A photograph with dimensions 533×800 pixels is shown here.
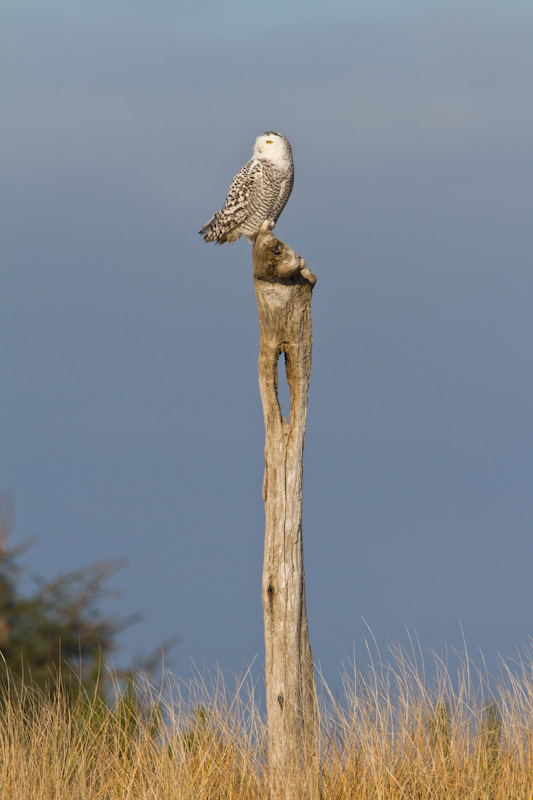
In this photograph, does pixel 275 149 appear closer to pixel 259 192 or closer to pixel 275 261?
pixel 259 192

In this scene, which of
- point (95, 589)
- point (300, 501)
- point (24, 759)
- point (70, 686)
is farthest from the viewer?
point (95, 589)

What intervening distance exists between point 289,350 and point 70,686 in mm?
4407

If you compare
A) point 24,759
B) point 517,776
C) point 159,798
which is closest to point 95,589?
point 24,759

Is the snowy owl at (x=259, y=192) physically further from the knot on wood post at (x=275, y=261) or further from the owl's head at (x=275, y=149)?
the knot on wood post at (x=275, y=261)

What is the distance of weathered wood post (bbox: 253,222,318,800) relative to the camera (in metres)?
5.24

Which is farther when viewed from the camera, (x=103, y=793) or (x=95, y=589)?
(x=95, y=589)

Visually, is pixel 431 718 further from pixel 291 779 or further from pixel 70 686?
pixel 70 686

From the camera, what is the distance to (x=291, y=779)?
201 inches

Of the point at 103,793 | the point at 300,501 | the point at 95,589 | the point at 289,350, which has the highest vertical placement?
the point at 289,350

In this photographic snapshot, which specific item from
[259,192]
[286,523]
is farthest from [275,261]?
[259,192]

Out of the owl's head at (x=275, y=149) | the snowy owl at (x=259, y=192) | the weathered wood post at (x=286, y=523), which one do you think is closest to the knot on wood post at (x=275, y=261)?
the weathered wood post at (x=286, y=523)

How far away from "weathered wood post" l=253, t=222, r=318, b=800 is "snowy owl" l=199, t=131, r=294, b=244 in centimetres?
170

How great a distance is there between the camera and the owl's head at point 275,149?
7406 millimetres

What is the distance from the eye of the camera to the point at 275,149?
24.5ft
